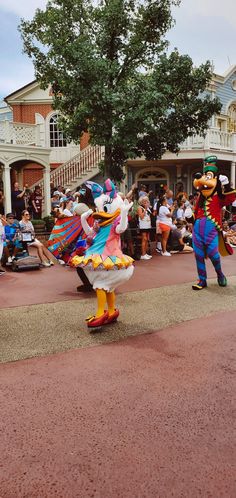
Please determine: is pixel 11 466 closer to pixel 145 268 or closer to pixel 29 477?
pixel 29 477

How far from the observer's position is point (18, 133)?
15.3 m

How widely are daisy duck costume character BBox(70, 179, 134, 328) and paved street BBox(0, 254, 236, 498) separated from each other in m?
0.37

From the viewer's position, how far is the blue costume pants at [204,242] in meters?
6.64

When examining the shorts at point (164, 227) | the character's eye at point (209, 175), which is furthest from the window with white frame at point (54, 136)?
the character's eye at point (209, 175)

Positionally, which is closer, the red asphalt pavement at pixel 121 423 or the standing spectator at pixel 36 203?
the red asphalt pavement at pixel 121 423

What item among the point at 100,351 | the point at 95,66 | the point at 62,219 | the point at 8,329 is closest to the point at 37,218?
the point at 95,66

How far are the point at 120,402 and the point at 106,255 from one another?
1.92 metres

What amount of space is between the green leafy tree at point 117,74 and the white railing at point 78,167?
4.41 m

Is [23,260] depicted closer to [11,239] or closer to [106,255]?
[11,239]

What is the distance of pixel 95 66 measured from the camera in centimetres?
1092

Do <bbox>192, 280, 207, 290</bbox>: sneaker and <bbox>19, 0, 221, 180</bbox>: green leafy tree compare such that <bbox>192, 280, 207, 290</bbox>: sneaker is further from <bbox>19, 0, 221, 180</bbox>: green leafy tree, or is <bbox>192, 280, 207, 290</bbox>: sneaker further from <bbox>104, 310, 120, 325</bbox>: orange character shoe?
<bbox>19, 0, 221, 180</bbox>: green leafy tree

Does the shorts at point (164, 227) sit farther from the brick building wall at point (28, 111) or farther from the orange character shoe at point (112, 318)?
the brick building wall at point (28, 111)

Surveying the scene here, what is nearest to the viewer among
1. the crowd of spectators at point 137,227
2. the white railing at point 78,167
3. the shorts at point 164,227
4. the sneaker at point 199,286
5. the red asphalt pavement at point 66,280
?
the red asphalt pavement at point 66,280

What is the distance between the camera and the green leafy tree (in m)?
11.2
